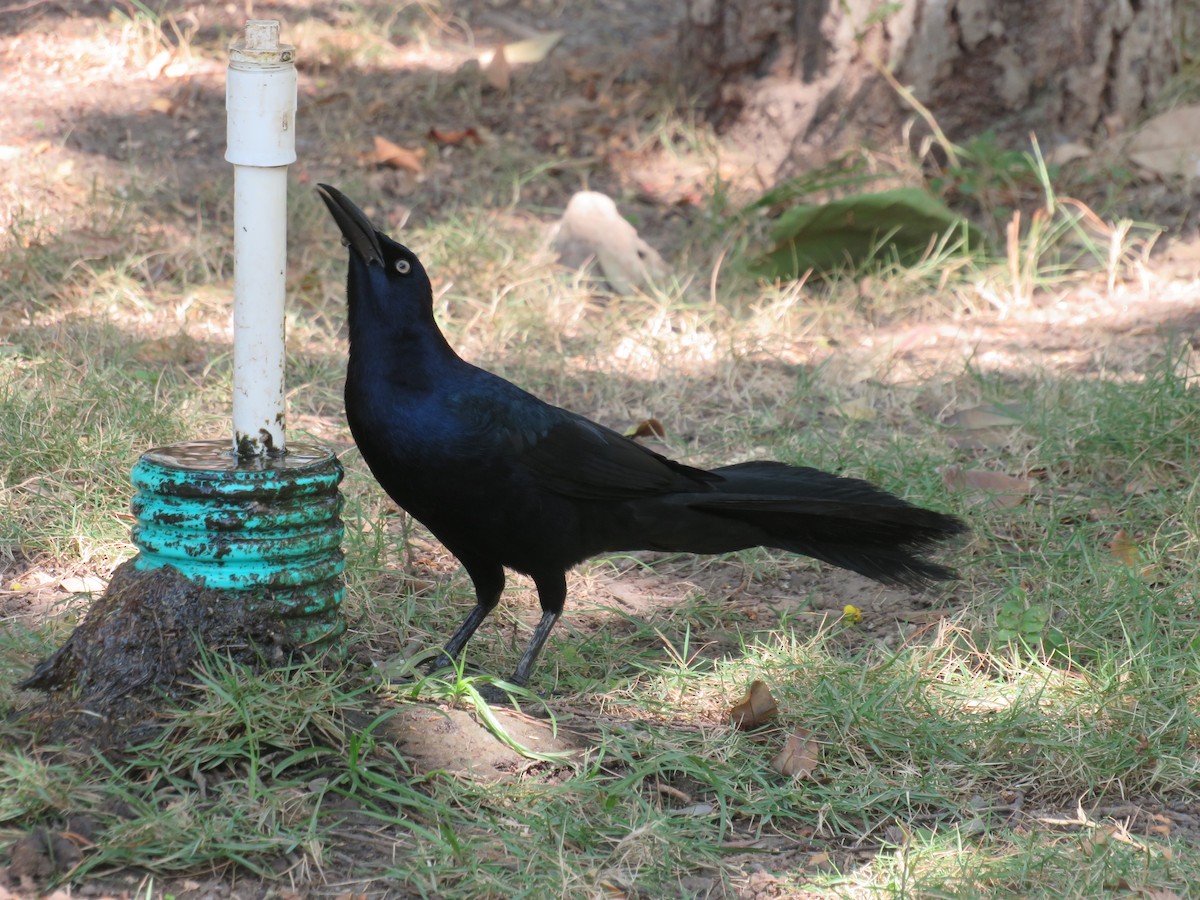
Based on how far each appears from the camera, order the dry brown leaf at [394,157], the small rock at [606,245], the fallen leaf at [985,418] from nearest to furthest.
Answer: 1. the fallen leaf at [985,418]
2. the small rock at [606,245]
3. the dry brown leaf at [394,157]

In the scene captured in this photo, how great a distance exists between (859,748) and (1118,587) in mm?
976

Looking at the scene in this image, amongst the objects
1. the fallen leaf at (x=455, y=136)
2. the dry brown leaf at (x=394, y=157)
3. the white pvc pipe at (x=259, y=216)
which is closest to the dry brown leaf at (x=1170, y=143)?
the fallen leaf at (x=455, y=136)

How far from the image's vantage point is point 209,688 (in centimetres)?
255

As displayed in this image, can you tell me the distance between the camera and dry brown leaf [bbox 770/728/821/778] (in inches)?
106

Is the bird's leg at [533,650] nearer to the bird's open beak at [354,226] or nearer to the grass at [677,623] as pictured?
the grass at [677,623]

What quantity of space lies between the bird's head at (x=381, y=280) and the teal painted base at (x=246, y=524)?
0.34 meters

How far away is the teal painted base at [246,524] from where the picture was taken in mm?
2586

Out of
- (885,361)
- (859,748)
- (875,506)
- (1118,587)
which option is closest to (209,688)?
(859,748)

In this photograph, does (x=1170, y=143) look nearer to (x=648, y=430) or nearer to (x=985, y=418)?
(x=985, y=418)

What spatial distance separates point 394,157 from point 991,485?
3.44 metres

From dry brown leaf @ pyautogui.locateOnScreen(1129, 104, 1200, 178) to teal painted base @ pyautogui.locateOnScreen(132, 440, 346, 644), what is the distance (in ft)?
15.1

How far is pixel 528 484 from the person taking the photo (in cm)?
293

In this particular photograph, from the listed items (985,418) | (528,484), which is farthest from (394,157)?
(528,484)

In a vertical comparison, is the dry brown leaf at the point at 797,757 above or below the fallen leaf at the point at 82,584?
above
